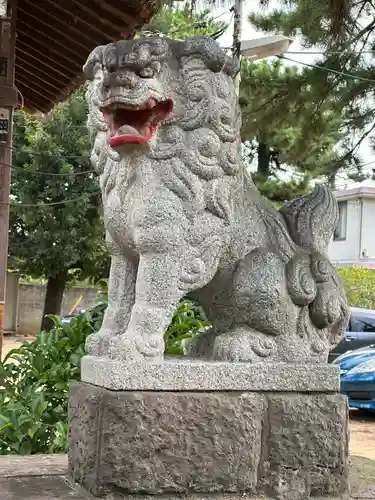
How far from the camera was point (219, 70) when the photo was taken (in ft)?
9.09

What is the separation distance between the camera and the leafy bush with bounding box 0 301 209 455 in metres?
4.18

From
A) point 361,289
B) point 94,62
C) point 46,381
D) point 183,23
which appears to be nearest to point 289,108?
point 46,381

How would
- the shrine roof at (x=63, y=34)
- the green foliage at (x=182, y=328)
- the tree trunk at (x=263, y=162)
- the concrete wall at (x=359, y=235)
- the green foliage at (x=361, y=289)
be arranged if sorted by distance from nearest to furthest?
the green foliage at (x=182, y=328), the shrine roof at (x=63, y=34), the tree trunk at (x=263, y=162), the green foliage at (x=361, y=289), the concrete wall at (x=359, y=235)

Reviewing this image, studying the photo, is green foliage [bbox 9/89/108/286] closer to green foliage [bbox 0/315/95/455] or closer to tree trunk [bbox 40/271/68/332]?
tree trunk [bbox 40/271/68/332]

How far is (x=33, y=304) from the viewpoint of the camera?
22.7 m

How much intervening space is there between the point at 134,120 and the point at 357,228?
20.7m

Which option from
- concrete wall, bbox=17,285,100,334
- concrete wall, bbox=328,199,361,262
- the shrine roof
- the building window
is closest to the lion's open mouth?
the shrine roof

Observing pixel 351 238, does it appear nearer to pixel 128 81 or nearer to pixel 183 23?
pixel 183 23

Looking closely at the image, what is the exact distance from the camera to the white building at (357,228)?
22.3 metres

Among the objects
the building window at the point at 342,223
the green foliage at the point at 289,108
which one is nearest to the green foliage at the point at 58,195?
the green foliage at the point at 289,108

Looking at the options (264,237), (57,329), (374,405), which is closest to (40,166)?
(374,405)

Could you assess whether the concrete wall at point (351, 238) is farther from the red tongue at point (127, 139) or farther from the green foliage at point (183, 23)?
the red tongue at point (127, 139)

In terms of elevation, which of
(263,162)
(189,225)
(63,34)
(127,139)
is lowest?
(189,225)

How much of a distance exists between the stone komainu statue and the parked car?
7854 millimetres
